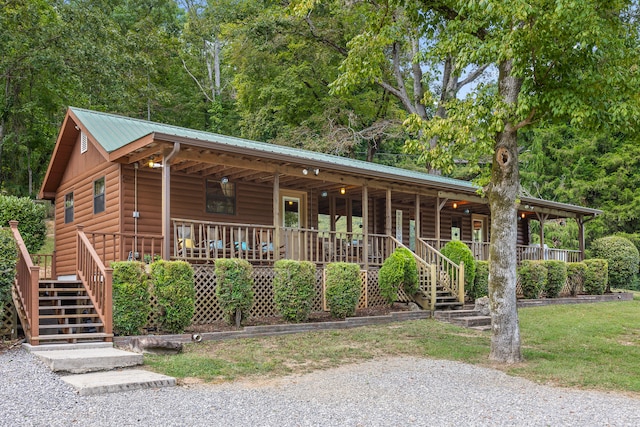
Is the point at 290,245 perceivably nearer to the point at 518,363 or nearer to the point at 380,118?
the point at 518,363

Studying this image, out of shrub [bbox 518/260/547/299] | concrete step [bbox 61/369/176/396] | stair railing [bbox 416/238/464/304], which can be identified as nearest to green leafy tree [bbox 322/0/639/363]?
Result: stair railing [bbox 416/238/464/304]

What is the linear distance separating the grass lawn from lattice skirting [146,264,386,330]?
1391 mm

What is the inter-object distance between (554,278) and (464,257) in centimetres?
462

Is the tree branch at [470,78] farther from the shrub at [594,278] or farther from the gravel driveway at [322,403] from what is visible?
the gravel driveway at [322,403]

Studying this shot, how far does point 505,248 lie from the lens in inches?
385

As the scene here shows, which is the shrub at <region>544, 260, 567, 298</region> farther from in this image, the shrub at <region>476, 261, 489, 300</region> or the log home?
the shrub at <region>476, 261, 489, 300</region>

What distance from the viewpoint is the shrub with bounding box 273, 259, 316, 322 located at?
1172 cm

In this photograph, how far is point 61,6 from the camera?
23.3m

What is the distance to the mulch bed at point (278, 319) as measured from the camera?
11125 mm

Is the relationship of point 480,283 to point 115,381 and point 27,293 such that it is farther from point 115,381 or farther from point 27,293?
point 115,381

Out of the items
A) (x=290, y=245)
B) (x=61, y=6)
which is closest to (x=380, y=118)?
(x=61, y=6)

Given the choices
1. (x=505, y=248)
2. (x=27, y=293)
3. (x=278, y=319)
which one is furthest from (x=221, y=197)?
(x=505, y=248)

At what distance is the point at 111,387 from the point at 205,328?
14.9 feet

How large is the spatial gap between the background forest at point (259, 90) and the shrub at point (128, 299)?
1269 cm
